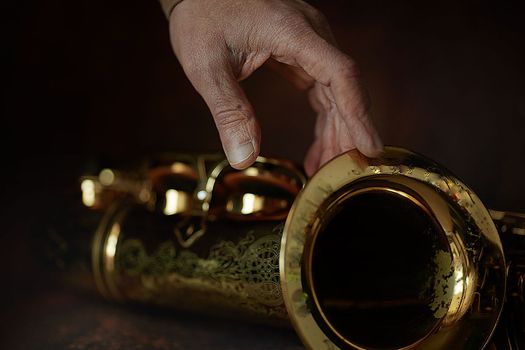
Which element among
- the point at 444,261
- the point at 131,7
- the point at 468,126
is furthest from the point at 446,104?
the point at 131,7

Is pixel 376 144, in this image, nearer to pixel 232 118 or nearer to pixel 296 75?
pixel 232 118

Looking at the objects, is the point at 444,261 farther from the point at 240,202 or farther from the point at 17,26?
the point at 17,26

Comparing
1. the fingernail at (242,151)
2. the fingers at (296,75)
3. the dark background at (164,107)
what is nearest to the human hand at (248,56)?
the fingernail at (242,151)

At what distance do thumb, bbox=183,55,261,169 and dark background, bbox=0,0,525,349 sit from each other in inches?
17.1

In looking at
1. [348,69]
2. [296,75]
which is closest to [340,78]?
[348,69]

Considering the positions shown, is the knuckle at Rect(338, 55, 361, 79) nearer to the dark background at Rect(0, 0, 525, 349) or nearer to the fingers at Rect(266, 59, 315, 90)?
the fingers at Rect(266, 59, 315, 90)

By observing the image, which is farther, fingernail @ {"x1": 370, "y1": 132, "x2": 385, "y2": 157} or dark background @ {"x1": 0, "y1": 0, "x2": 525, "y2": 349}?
dark background @ {"x1": 0, "y1": 0, "x2": 525, "y2": 349}

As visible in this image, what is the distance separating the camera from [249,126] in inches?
39.1

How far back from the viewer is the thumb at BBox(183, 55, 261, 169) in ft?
3.24

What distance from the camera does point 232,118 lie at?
996 mm

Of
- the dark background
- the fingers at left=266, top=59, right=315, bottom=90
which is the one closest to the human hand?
the fingers at left=266, top=59, right=315, bottom=90

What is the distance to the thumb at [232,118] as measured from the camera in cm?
99

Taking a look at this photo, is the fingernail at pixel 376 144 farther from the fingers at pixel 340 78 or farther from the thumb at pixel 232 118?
the thumb at pixel 232 118

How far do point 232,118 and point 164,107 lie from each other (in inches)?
43.3
